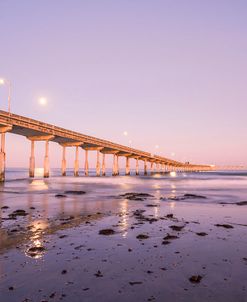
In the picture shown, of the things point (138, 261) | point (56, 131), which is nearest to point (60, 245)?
point (138, 261)

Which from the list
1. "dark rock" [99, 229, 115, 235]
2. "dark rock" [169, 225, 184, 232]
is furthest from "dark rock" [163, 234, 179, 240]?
"dark rock" [99, 229, 115, 235]

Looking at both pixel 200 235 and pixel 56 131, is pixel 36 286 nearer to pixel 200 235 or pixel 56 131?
pixel 200 235

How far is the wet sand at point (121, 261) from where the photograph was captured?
5164 mm

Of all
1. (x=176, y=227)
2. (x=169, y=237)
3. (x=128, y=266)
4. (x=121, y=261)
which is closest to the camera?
(x=128, y=266)

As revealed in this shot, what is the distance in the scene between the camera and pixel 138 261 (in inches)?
273

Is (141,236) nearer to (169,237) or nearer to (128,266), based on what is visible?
(169,237)

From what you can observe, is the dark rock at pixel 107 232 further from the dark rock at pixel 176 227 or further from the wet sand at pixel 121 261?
the dark rock at pixel 176 227

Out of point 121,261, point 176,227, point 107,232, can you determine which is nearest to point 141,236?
point 107,232

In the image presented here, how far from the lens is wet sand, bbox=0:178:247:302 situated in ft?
16.9

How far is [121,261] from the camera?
22.7ft

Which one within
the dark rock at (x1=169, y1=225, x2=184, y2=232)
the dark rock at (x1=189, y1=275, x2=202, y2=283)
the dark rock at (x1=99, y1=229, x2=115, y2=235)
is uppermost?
the dark rock at (x1=99, y1=229, x2=115, y2=235)

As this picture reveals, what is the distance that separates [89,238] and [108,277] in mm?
3411

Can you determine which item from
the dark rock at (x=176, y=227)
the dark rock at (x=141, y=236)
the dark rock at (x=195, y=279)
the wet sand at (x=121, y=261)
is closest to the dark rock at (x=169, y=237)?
the wet sand at (x=121, y=261)

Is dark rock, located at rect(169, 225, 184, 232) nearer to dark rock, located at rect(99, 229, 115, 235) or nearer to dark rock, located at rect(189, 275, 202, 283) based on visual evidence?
dark rock, located at rect(99, 229, 115, 235)
